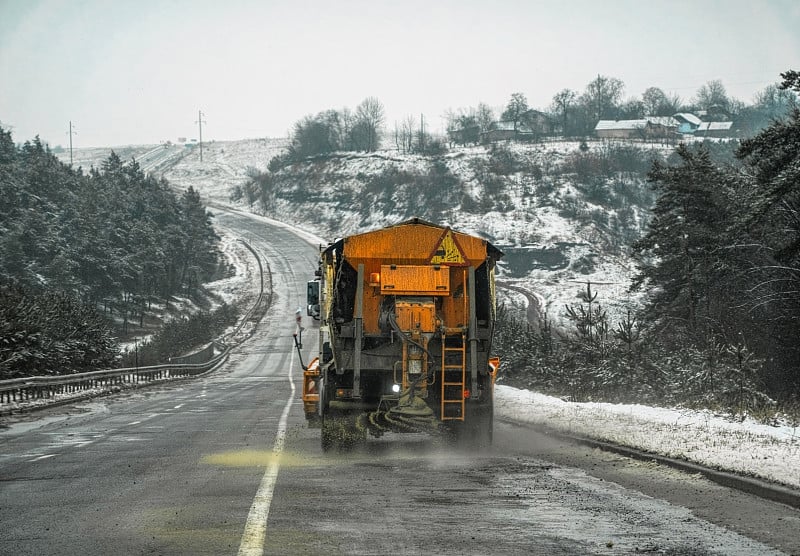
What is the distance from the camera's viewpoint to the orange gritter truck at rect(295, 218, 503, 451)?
44.4 feet

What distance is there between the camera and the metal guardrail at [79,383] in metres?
26.1

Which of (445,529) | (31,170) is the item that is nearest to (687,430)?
(445,529)

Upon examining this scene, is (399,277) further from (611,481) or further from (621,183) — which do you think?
(621,183)

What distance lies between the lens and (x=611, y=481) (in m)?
10.4

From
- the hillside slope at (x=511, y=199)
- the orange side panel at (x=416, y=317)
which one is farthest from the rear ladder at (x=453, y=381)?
the hillside slope at (x=511, y=199)

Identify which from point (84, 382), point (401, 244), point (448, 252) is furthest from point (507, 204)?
point (401, 244)

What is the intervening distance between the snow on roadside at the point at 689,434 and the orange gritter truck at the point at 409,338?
262cm

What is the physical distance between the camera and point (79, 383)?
1344 inches

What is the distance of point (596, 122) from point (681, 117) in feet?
68.3

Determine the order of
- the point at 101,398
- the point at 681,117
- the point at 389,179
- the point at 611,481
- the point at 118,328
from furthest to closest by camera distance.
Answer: the point at 681,117
the point at 389,179
the point at 118,328
the point at 101,398
the point at 611,481

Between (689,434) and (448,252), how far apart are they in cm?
476

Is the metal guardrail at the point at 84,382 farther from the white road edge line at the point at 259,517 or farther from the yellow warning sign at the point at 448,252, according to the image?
the white road edge line at the point at 259,517

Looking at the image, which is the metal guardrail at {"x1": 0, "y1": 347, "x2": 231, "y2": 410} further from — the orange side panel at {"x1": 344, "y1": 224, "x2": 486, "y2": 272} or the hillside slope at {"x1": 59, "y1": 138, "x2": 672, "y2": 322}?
the hillside slope at {"x1": 59, "y1": 138, "x2": 672, "y2": 322}

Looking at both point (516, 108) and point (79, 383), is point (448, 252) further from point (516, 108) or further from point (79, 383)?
point (516, 108)
